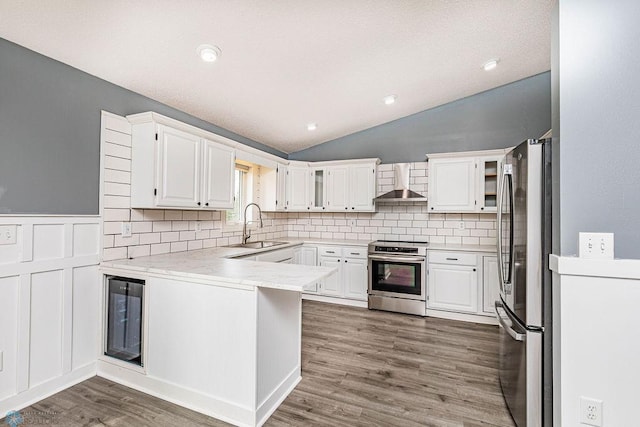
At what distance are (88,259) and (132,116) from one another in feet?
3.99

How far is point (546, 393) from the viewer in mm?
1614

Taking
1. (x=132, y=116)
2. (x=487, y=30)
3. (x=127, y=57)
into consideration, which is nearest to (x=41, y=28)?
(x=127, y=57)

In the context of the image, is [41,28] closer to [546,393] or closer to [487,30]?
[487,30]

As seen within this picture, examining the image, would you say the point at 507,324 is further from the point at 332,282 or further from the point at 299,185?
the point at 299,185

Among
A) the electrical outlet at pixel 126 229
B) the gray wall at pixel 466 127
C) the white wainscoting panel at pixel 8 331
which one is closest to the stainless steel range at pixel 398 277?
the gray wall at pixel 466 127

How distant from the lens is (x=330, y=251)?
170 inches

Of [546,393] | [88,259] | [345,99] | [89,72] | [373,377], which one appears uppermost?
[345,99]

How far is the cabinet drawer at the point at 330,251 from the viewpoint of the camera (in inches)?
168

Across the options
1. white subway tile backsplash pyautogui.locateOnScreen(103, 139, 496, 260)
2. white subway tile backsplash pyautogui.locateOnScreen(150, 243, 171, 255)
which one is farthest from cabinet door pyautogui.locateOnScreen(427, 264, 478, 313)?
white subway tile backsplash pyautogui.locateOnScreen(150, 243, 171, 255)

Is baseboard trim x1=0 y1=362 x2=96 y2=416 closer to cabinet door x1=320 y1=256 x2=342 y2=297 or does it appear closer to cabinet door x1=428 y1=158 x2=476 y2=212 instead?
cabinet door x1=320 y1=256 x2=342 y2=297

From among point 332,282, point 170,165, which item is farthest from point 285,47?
point 332,282

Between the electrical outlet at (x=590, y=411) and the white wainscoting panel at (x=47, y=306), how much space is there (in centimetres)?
320

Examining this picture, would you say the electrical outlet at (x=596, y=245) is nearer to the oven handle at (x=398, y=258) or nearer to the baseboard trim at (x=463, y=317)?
the oven handle at (x=398, y=258)

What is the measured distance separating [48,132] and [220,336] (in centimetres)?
186
